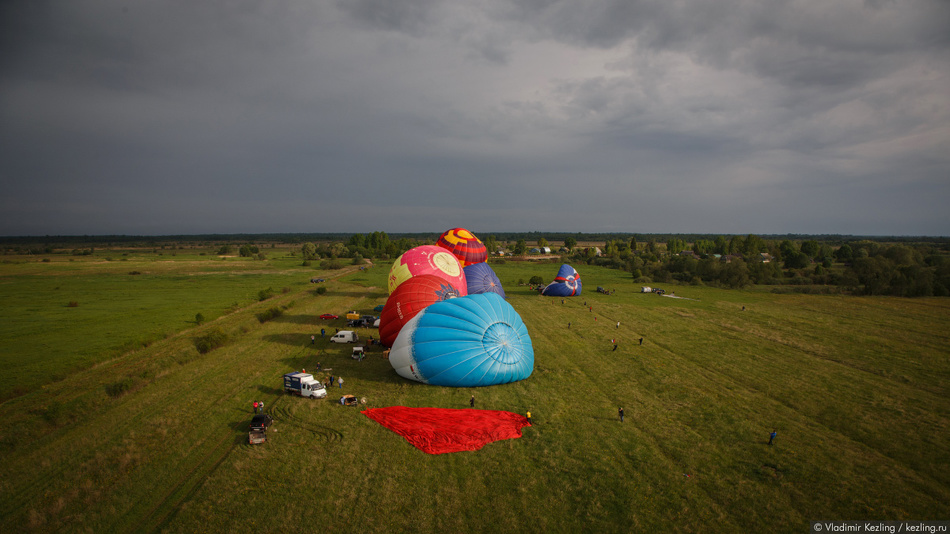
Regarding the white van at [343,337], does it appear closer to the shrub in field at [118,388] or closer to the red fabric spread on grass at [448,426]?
the shrub in field at [118,388]

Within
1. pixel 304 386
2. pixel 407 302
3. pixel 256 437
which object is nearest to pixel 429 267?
pixel 407 302

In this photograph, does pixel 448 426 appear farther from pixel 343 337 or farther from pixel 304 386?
pixel 343 337

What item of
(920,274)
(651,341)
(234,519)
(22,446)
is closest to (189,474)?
(234,519)

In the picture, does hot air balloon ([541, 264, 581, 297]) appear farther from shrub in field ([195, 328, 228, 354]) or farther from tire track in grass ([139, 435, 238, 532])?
tire track in grass ([139, 435, 238, 532])

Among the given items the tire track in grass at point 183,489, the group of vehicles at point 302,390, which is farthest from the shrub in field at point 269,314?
the tire track in grass at point 183,489

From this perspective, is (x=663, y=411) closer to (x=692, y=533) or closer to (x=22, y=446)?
(x=692, y=533)

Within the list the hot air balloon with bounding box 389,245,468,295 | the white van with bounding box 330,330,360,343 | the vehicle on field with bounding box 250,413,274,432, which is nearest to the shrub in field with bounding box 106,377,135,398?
the vehicle on field with bounding box 250,413,274,432
